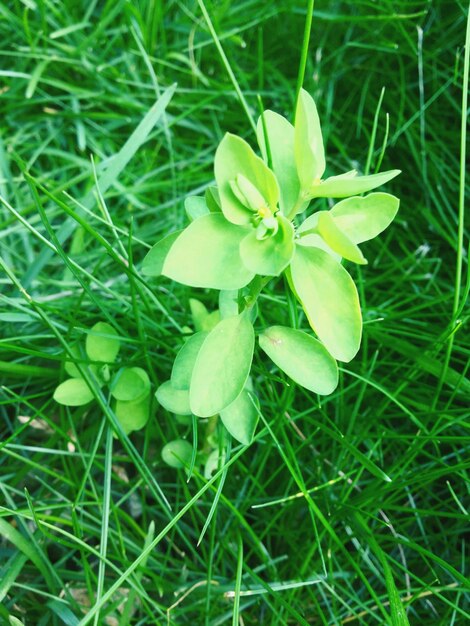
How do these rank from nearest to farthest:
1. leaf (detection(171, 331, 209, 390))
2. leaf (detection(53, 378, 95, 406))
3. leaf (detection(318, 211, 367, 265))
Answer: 1. leaf (detection(318, 211, 367, 265))
2. leaf (detection(171, 331, 209, 390))
3. leaf (detection(53, 378, 95, 406))

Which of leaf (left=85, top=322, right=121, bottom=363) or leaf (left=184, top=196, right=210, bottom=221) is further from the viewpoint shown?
leaf (left=85, top=322, right=121, bottom=363)

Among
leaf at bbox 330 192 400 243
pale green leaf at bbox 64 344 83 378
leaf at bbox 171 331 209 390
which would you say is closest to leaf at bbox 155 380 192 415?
leaf at bbox 171 331 209 390

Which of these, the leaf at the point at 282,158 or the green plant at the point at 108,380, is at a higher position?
the leaf at the point at 282,158

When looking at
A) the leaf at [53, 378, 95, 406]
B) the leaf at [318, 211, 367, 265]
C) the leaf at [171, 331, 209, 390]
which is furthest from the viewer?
the leaf at [53, 378, 95, 406]

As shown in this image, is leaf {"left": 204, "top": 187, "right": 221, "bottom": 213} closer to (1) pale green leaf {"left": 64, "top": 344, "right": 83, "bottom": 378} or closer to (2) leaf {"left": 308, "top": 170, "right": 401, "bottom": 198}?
(2) leaf {"left": 308, "top": 170, "right": 401, "bottom": 198}

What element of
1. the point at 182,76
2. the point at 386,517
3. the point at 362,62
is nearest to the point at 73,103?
the point at 182,76

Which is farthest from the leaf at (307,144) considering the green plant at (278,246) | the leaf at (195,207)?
the leaf at (195,207)

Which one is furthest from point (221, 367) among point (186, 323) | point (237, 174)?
point (186, 323)

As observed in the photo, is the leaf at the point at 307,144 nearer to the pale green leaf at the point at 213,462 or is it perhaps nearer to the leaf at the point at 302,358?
the leaf at the point at 302,358
